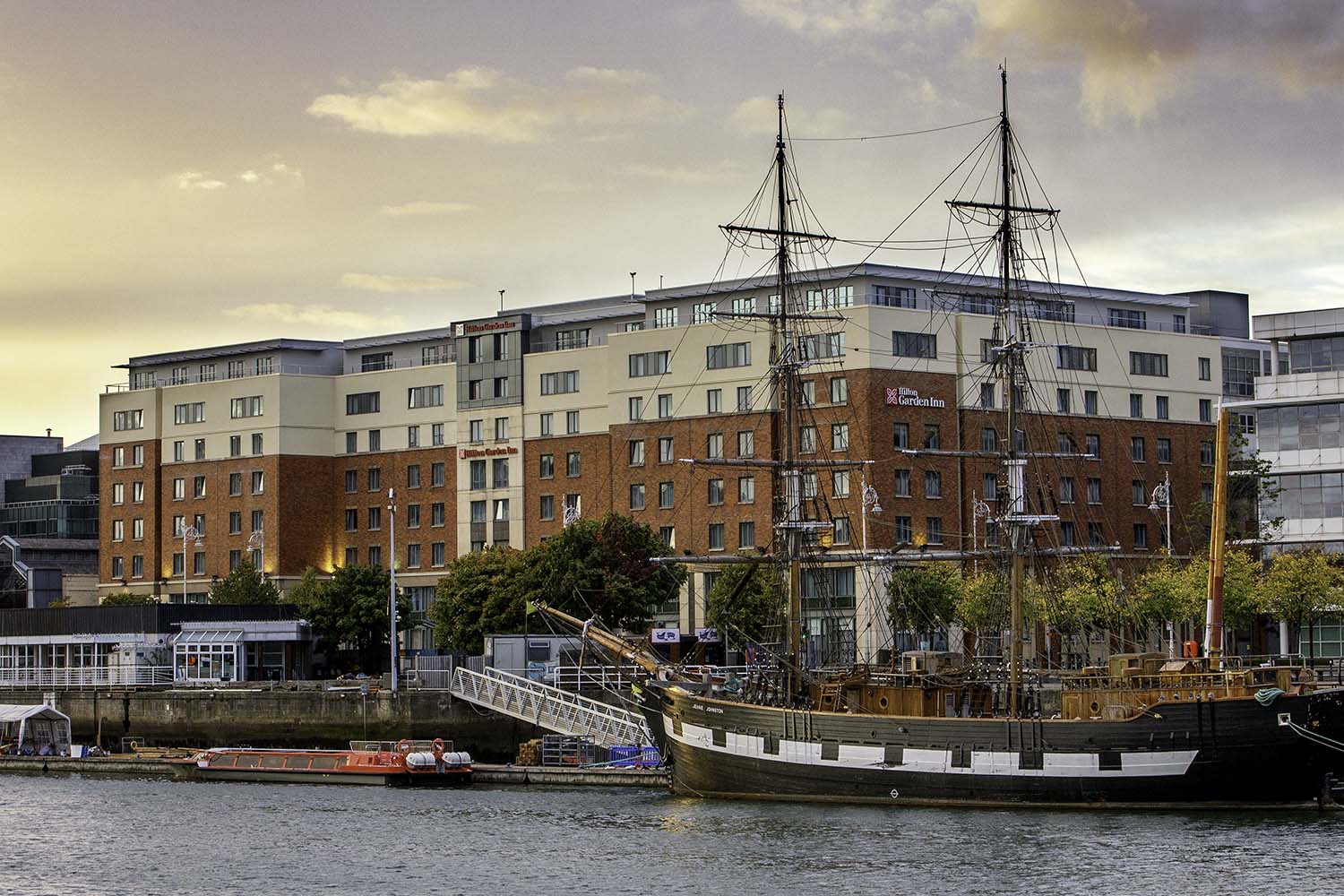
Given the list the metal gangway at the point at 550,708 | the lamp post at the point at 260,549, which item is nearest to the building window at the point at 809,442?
the metal gangway at the point at 550,708

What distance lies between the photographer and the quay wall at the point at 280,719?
101m

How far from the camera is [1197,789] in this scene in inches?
2827

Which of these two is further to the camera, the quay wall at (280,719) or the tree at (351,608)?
the tree at (351,608)

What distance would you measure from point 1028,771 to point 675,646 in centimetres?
5334

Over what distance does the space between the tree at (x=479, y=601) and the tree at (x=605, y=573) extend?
44.6 inches

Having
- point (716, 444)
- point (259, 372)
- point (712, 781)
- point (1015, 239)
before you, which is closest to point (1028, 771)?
point (712, 781)

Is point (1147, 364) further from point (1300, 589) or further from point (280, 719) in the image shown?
point (280, 719)

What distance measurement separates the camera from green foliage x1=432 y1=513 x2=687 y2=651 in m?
118

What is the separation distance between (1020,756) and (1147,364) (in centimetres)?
7290

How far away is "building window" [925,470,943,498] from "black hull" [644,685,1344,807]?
2073 inches

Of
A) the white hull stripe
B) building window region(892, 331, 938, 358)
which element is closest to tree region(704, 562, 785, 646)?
building window region(892, 331, 938, 358)

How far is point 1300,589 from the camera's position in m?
104

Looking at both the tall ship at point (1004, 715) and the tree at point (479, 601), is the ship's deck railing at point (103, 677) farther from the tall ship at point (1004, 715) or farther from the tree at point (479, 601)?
the tall ship at point (1004, 715)

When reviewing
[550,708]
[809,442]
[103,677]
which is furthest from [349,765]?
[809,442]
